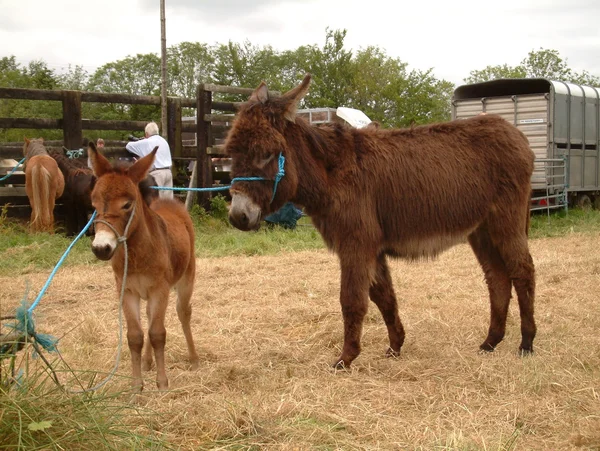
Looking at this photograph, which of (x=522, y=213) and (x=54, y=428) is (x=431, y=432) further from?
(x=522, y=213)

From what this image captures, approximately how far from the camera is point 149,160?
4535 mm

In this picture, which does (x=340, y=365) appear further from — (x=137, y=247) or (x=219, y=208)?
(x=219, y=208)

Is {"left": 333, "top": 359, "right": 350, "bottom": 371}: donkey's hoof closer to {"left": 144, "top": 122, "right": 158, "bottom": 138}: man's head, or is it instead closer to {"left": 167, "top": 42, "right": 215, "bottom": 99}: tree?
{"left": 144, "top": 122, "right": 158, "bottom": 138}: man's head

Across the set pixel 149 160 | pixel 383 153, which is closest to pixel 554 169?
pixel 383 153

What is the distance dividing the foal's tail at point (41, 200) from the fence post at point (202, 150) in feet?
11.2

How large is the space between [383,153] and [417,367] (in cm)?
172

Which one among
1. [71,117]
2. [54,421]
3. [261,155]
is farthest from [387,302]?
[71,117]

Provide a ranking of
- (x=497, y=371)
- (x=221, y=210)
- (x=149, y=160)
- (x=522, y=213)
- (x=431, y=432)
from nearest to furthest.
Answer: (x=431, y=432) → (x=149, y=160) → (x=497, y=371) → (x=522, y=213) → (x=221, y=210)

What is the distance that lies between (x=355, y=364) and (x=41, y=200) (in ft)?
Result: 27.1

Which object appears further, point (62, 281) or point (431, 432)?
point (62, 281)

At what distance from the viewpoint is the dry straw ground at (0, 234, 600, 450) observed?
3.64m

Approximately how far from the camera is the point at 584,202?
17.4 meters

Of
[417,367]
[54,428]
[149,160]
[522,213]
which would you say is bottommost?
[417,367]

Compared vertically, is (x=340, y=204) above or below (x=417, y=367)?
above
